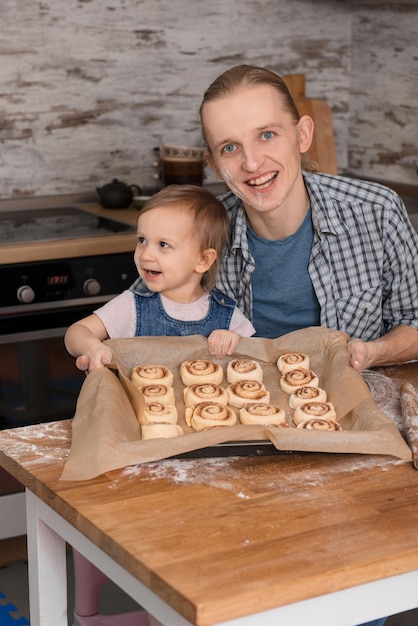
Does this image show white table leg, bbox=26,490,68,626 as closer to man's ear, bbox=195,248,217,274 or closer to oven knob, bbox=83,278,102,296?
man's ear, bbox=195,248,217,274

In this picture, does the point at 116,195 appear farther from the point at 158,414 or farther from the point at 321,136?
the point at 158,414

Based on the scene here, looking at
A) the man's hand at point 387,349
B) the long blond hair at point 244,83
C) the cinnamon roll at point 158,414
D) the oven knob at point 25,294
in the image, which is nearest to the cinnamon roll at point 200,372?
the cinnamon roll at point 158,414

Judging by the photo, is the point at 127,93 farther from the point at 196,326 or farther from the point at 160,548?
the point at 160,548

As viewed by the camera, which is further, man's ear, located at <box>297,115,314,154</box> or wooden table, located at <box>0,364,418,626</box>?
man's ear, located at <box>297,115,314,154</box>

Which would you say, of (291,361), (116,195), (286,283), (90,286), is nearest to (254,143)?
(286,283)

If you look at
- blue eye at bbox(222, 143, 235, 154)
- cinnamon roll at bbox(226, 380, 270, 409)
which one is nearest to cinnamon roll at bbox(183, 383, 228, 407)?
cinnamon roll at bbox(226, 380, 270, 409)

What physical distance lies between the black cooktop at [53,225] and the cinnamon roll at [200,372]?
114 centimetres

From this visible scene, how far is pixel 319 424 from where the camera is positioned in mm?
1538

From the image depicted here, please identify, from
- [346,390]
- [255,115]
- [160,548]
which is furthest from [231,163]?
[160,548]

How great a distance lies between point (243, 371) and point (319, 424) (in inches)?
11.1

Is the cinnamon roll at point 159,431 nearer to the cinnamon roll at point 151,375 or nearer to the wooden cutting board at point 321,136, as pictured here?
the cinnamon roll at point 151,375

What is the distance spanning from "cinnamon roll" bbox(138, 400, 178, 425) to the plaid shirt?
0.57 metres

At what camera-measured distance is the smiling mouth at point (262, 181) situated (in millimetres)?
1959

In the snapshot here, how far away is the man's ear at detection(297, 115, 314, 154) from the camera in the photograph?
2062 millimetres
